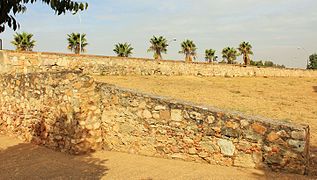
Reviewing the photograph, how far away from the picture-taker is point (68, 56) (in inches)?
723

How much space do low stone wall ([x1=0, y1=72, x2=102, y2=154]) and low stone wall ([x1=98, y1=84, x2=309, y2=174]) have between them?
0.34m

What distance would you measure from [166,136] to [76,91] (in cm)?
233

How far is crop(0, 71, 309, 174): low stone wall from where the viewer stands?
5410mm

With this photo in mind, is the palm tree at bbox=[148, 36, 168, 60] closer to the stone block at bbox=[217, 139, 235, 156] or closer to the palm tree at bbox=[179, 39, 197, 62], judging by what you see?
the palm tree at bbox=[179, 39, 197, 62]

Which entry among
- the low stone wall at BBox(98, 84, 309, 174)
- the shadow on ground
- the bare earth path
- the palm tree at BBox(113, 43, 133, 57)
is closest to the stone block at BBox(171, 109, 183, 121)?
the low stone wall at BBox(98, 84, 309, 174)

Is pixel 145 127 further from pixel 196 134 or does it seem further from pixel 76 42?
pixel 76 42

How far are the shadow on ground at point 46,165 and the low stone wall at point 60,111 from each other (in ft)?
1.13

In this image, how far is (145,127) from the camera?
21.7 feet

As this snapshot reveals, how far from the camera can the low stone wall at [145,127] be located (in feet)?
17.7

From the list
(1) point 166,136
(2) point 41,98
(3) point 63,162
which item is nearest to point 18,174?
(3) point 63,162

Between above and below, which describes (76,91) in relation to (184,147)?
above

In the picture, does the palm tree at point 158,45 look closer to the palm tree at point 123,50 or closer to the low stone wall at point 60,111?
the palm tree at point 123,50

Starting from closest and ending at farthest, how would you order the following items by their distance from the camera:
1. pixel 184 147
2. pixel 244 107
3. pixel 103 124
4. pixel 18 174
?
1. pixel 18 174
2. pixel 184 147
3. pixel 103 124
4. pixel 244 107

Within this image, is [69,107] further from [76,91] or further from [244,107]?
[244,107]
